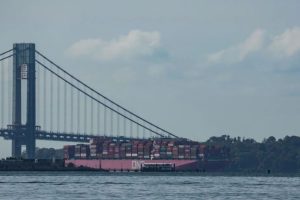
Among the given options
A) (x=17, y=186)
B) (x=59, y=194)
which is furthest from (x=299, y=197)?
(x=17, y=186)

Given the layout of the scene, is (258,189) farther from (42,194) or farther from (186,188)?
(42,194)

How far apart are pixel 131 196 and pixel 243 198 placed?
8086 mm

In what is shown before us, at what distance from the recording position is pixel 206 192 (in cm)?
11762

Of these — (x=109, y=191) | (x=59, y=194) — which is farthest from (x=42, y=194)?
(x=109, y=191)

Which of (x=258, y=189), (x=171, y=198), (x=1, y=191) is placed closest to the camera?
(x=171, y=198)

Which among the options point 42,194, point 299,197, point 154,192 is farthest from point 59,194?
point 299,197

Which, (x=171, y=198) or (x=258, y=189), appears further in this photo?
(x=258, y=189)

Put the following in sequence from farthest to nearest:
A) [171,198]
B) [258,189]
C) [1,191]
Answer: [258,189], [1,191], [171,198]

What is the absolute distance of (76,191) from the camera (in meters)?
117

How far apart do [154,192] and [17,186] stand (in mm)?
17934

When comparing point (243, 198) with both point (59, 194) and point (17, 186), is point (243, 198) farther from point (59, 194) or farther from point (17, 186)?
point (17, 186)

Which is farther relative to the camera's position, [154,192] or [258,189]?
[258,189]

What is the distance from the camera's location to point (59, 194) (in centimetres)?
11056

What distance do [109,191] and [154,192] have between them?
3691mm
